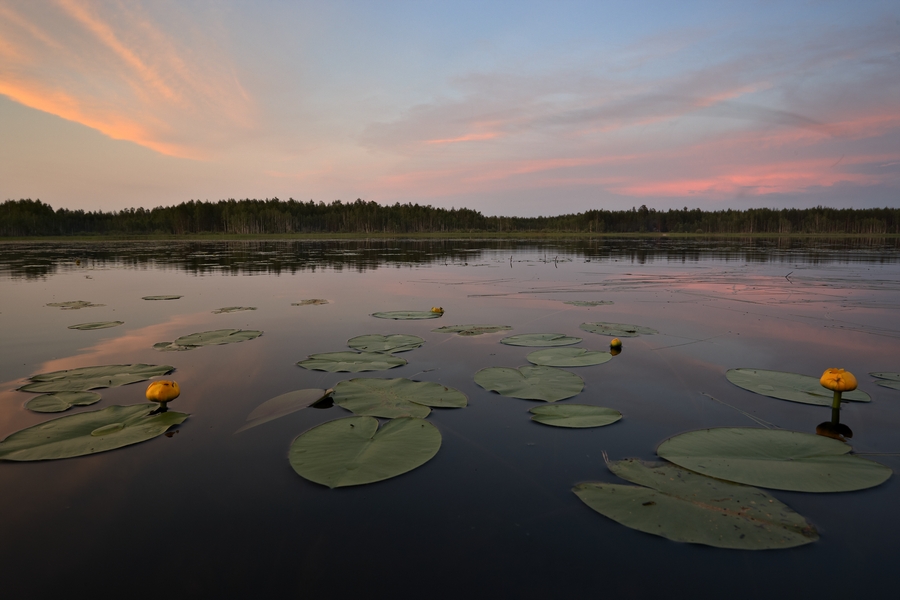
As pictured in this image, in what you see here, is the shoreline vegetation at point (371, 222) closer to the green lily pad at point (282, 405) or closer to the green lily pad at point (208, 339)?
the green lily pad at point (208, 339)

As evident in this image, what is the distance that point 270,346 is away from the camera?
6719 mm

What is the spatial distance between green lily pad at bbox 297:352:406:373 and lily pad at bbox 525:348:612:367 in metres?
1.76

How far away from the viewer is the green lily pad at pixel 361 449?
310 centimetres

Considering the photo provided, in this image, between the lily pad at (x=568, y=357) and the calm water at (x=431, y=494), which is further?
the lily pad at (x=568, y=357)

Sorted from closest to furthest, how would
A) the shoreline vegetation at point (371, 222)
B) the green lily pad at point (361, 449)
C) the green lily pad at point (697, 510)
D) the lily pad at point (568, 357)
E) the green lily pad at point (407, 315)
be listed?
the green lily pad at point (697, 510)
the green lily pad at point (361, 449)
the lily pad at point (568, 357)
the green lily pad at point (407, 315)
the shoreline vegetation at point (371, 222)

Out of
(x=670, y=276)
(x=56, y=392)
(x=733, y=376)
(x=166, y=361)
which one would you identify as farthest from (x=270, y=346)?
(x=670, y=276)

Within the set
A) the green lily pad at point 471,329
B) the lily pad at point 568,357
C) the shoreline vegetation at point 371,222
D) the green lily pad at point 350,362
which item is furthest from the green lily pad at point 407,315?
the shoreline vegetation at point 371,222

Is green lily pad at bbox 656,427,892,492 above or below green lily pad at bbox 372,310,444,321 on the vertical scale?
below

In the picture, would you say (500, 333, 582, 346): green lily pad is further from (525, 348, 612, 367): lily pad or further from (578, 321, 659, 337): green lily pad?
(578, 321, 659, 337): green lily pad

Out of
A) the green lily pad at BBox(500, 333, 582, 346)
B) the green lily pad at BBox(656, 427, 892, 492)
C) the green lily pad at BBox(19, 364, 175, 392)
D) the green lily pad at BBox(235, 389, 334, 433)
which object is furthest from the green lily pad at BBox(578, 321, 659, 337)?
the green lily pad at BBox(19, 364, 175, 392)

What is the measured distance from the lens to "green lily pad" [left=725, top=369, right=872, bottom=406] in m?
4.44

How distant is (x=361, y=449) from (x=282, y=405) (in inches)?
51.8

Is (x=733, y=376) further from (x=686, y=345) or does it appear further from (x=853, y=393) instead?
(x=686, y=345)

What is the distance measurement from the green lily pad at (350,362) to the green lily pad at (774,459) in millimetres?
3245
